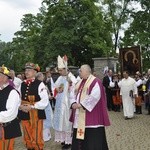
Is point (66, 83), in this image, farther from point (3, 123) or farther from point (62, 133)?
point (3, 123)

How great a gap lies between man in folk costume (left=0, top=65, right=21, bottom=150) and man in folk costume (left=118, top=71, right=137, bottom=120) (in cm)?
902

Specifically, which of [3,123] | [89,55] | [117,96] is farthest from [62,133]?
[89,55]

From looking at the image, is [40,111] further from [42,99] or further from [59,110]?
[59,110]

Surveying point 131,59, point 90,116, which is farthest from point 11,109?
point 131,59

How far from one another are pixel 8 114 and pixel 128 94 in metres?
9.67

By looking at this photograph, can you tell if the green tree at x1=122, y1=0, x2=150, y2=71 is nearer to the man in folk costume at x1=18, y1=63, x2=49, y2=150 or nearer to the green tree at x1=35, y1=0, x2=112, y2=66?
the green tree at x1=35, y1=0, x2=112, y2=66

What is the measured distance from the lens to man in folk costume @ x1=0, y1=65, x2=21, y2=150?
543 cm

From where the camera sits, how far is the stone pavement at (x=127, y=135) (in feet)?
29.9

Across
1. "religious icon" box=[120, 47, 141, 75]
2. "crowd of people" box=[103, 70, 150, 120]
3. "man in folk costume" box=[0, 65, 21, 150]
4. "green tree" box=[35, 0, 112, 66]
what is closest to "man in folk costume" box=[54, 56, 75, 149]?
"man in folk costume" box=[0, 65, 21, 150]

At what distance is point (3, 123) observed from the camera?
551 centimetres

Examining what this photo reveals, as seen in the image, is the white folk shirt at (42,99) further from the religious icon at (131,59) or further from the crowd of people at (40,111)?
the religious icon at (131,59)

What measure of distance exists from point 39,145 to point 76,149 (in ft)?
2.97

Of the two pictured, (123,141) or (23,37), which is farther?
(23,37)

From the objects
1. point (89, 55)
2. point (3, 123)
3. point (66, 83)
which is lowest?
point (3, 123)
